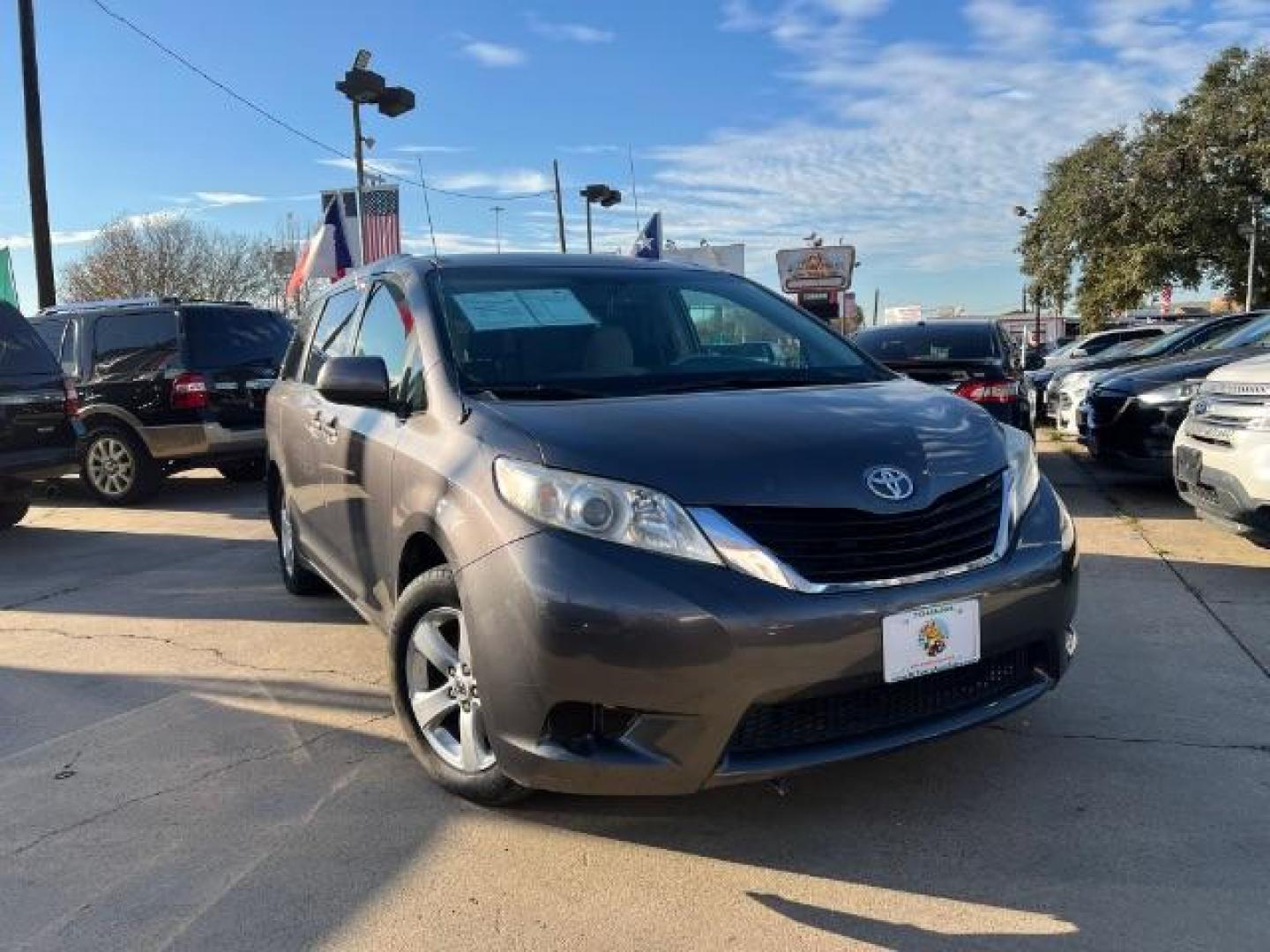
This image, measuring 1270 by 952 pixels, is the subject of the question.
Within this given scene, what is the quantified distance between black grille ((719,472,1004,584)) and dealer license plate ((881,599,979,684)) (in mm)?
116

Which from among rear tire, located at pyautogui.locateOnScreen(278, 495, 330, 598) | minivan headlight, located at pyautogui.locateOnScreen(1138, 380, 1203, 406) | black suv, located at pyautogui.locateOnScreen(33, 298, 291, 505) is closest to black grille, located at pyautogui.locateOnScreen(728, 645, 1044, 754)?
rear tire, located at pyautogui.locateOnScreen(278, 495, 330, 598)

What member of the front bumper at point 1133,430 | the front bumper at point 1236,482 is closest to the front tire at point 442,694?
the front bumper at point 1236,482

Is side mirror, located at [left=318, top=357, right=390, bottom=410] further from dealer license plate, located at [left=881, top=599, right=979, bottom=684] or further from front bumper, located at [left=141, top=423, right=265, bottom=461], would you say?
front bumper, located at [left=141, top=423, right=265, bottom=461]

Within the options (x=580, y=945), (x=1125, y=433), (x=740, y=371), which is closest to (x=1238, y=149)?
(x=1125, y=433)

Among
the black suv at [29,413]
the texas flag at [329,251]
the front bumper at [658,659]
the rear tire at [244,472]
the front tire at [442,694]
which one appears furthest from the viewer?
the texas flag at [329,251]

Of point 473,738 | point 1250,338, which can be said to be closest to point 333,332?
point 473,738

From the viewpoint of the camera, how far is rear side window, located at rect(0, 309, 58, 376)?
26.5ft

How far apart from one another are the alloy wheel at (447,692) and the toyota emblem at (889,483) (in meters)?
1.20

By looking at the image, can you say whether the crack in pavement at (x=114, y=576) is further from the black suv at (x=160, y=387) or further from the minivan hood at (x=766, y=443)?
the minivan hood at (x=766, y=443)

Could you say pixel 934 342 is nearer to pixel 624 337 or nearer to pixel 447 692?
pixel 624 337

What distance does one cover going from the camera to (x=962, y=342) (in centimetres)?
903

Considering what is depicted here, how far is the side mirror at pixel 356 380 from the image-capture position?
3.60 m

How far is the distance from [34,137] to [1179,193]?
95.7 ft

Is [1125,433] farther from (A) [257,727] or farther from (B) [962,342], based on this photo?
(A) [257,727]
